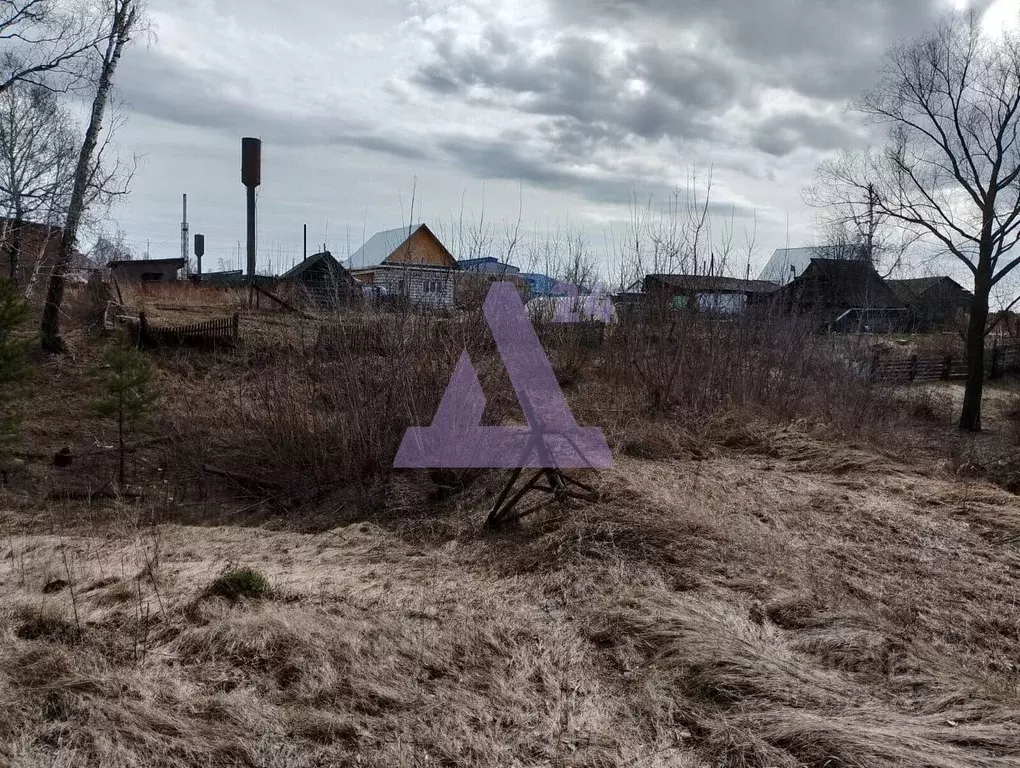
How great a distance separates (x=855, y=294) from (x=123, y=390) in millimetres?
24255

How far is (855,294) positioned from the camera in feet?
86.3

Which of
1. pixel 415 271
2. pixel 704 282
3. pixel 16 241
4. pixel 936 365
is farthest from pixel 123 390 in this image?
pixel 936 365

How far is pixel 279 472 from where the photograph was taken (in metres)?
8.27

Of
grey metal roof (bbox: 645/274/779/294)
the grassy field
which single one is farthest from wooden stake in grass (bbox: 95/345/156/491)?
grey metal roof (bbox: 645/274/779/294)

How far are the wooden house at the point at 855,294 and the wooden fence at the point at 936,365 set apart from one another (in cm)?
121

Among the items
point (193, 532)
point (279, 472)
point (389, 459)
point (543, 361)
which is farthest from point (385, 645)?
point (543, 361)

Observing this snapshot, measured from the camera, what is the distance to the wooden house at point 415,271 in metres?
8.29

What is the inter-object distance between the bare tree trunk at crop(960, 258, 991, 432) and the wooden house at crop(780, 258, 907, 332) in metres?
2.44

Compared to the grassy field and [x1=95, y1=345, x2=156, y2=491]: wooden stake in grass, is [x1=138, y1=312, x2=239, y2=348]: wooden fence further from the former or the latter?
the grassy field

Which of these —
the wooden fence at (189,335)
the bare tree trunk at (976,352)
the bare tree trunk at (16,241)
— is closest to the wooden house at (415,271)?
the wooden fence at (189,335)

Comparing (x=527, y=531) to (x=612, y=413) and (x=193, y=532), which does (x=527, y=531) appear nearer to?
(x=193, y=532)

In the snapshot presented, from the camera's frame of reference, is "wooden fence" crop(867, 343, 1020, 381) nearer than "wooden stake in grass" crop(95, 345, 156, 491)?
No

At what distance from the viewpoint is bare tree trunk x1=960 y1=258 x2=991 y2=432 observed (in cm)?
1880

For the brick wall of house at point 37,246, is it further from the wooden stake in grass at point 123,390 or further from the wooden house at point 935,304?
the wooden house at point 935,304
